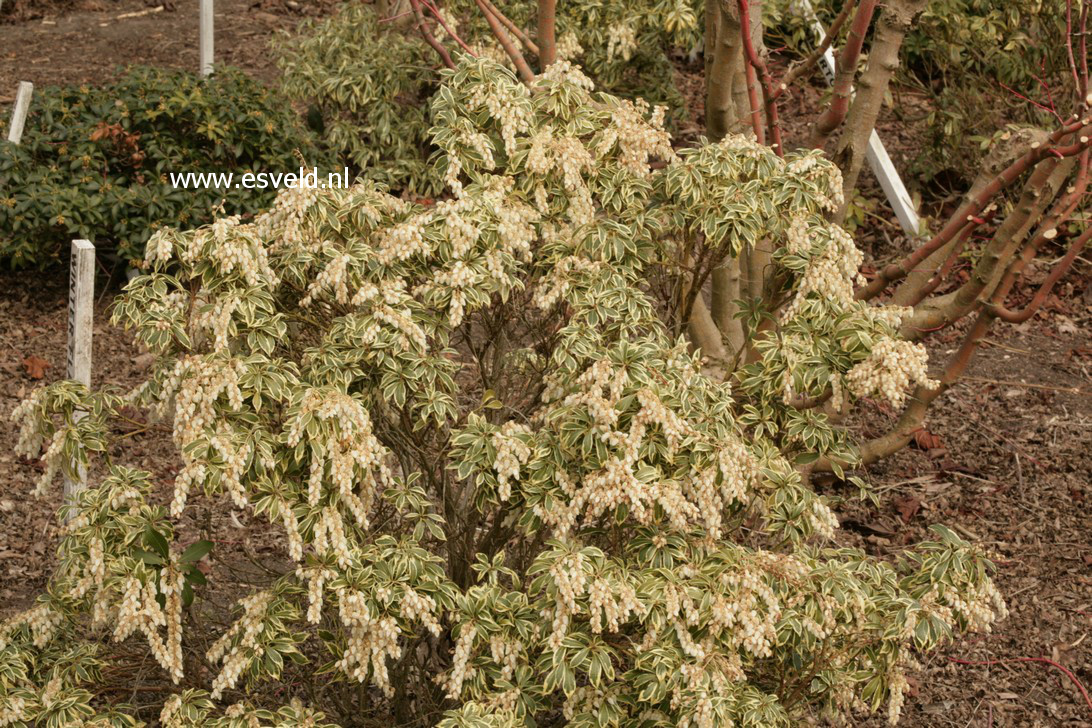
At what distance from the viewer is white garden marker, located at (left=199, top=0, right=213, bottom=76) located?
7.11m

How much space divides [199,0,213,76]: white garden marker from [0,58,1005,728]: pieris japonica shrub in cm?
431

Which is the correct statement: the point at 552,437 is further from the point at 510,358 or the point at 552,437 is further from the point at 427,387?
the point at 510,358

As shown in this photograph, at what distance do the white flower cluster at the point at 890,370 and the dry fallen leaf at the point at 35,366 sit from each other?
3829 millimetres

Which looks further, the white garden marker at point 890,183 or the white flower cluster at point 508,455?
the white garden marker at point 890,183

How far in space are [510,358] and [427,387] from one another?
61cm

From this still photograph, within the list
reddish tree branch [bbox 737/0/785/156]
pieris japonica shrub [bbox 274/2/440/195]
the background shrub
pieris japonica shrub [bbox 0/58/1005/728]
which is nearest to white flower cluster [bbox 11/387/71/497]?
pieris japonica shrub [bbox 0/58/1005/728]

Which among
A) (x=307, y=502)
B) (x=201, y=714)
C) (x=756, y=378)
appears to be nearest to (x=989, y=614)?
(x=756, y=378)

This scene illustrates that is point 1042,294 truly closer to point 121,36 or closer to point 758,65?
point 758,65

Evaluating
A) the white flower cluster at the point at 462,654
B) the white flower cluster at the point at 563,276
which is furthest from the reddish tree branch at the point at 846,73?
the white flower cluster at the point at 462,654

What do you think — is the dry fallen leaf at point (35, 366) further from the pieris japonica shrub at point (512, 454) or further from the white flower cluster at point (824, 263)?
the white flower cluster at point (824, 263)

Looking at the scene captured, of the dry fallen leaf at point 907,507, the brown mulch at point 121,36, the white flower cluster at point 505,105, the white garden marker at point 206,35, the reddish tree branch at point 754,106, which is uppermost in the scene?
the white flower cluster at point 505,105

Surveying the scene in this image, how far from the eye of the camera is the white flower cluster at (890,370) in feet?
9.24

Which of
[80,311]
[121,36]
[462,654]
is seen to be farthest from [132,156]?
[462,654]

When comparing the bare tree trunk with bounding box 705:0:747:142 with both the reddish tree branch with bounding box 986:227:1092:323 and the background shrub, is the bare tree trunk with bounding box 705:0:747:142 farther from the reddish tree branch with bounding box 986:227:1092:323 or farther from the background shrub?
the background shrub
